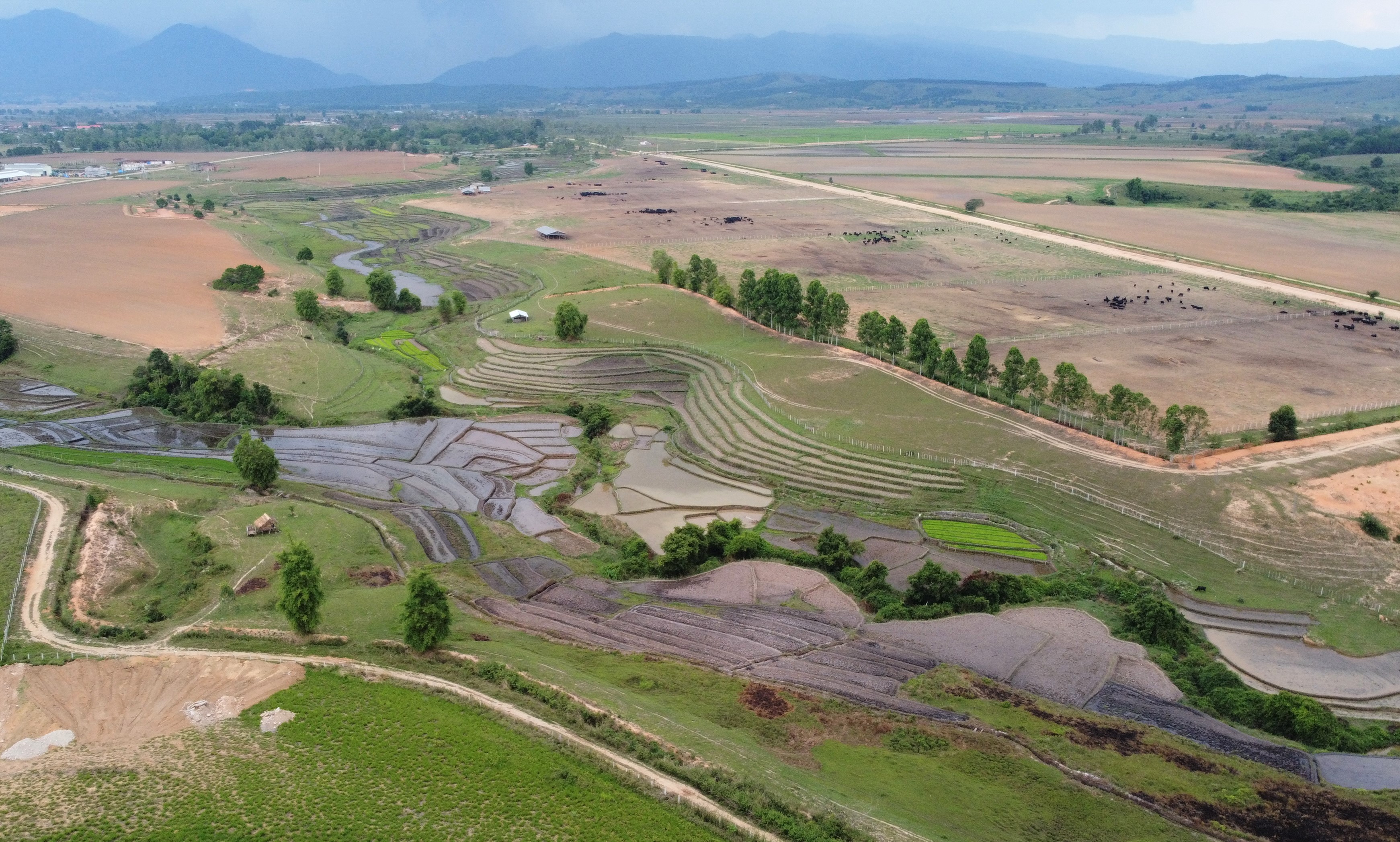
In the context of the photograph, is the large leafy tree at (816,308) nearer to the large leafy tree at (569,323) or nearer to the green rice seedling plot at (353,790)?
the large leafy tree at (569,323)

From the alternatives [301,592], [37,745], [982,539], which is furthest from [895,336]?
[37,745]

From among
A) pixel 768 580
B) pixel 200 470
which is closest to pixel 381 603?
pixel 768 580

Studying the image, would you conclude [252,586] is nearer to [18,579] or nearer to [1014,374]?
[18,579]

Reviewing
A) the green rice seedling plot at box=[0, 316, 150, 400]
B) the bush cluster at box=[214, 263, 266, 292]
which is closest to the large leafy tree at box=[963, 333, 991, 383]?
the green rice seedling plot at box=[0, 316, 150, 400]

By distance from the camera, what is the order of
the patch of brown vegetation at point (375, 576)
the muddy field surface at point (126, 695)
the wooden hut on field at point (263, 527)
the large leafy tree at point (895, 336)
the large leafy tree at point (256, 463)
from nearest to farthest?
1. the muddy field surface at point (126, 695)
2. the patch of brown vegetation at point (375, 576)
3. the wooden hut on field at point (263, 527)
4. the large leafy tree at point (256, 463)
5. the large leafy tree at point (895, 336)

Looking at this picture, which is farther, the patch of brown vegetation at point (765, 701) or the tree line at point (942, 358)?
the tree line at point (942, 358)

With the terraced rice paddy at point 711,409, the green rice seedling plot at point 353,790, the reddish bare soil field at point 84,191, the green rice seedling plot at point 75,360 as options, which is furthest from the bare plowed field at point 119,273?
the green rice seedling plot at point 353,790
